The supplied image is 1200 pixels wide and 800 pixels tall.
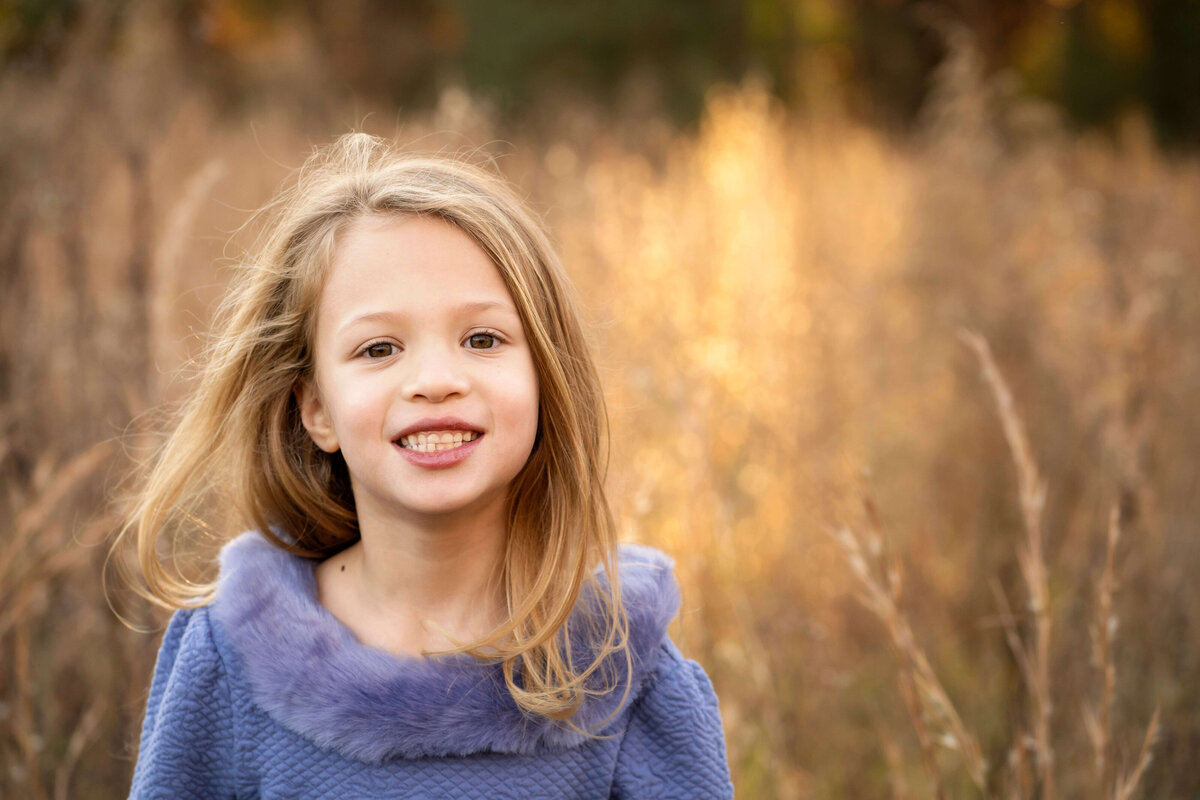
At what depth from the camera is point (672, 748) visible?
1.20m

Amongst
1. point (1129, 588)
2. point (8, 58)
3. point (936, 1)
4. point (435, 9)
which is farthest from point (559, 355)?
point (435, 9)

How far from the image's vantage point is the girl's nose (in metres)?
1.07

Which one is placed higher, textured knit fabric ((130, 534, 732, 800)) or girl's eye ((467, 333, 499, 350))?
girl's eye ((467, 333, 499, 350))

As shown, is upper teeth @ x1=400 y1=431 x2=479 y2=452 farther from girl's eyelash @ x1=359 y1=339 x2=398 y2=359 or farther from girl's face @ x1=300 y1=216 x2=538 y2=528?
girl's eyelash @ x1=359 y1=339 x2=398 y2=359

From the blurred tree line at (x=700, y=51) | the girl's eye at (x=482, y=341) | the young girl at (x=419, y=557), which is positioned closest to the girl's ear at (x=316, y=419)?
the young girl at (x=419, y=557)

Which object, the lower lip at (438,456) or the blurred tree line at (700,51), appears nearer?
the lower lip at (438,456)

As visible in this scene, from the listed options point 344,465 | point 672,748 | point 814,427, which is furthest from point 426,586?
point 814,427

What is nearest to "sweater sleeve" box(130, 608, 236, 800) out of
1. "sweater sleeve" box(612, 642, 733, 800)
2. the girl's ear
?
the girl's ear

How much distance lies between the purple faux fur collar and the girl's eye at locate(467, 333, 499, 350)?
0.37m

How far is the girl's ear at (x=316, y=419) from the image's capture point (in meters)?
1.25

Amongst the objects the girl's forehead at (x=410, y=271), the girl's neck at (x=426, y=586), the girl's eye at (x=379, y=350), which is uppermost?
the girl's forehead at (x=410, y=271)

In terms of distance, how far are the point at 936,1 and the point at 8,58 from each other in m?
9.48

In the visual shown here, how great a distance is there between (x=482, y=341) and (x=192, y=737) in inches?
22.9

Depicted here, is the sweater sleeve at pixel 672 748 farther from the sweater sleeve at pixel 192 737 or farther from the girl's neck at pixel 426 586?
the sweater sleeve at pixel 192 737
